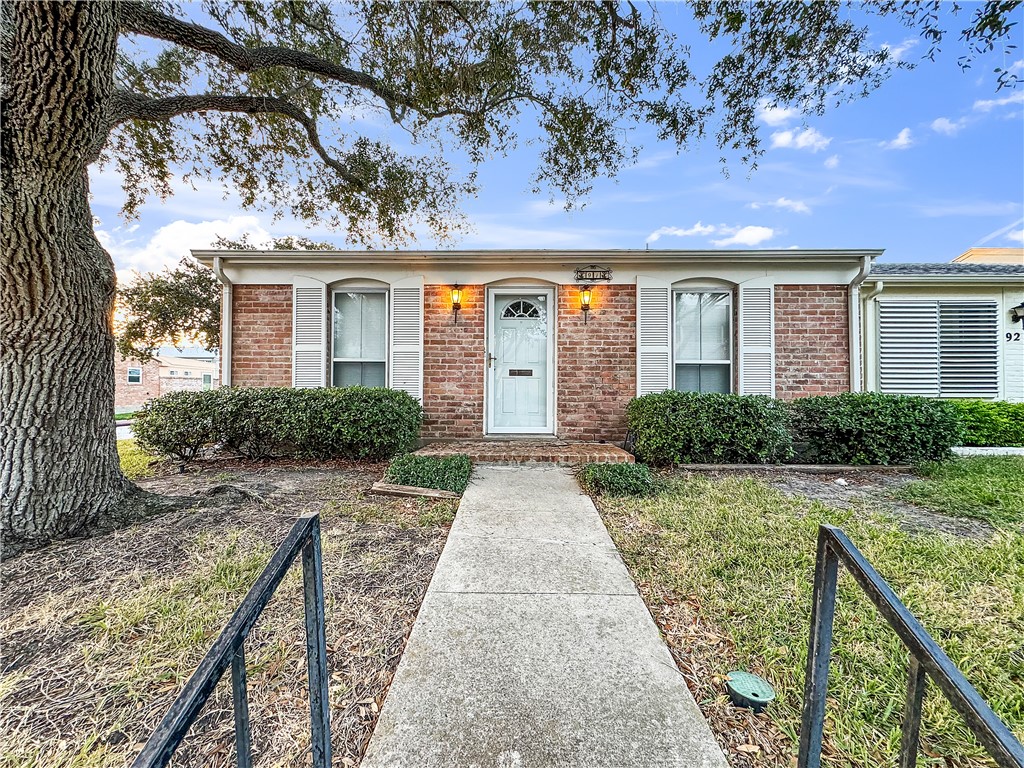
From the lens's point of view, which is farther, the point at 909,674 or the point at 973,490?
the point at 973,490

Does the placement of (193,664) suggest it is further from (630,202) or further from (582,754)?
(630,202)

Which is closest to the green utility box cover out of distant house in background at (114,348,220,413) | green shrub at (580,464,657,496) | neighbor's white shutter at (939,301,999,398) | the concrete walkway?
the concrete walkway

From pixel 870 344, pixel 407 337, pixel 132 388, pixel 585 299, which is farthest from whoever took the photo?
pixel 132 388

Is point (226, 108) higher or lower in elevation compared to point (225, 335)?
higher

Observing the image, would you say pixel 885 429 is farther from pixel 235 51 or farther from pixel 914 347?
pixel 235 51

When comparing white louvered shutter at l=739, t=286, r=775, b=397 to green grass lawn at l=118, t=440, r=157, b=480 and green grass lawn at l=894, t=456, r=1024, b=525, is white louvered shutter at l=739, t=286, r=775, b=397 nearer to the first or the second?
green grass lawn at l=894, t=456, r=1024, b=525

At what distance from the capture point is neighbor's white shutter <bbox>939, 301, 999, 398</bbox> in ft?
21.0

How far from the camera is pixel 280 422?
485cm

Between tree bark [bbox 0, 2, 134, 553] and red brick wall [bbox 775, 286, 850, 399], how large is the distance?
7229 mm

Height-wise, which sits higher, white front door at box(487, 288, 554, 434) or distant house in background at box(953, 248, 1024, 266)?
distant house in background at box(953, 248, 1024, 266)

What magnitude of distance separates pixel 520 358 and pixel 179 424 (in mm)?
4354

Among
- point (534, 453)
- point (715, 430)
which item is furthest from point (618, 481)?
point (715, 430)

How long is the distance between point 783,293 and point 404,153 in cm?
583

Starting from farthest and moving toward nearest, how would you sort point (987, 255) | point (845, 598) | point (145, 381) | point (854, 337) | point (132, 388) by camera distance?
1. point (145, 381)
2. point (132, 388)
3. point (987, 255)
4. point (854, 337)
5. point (845, 598)
